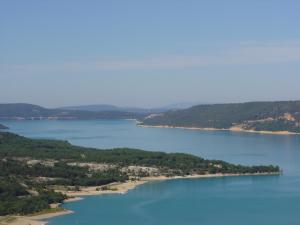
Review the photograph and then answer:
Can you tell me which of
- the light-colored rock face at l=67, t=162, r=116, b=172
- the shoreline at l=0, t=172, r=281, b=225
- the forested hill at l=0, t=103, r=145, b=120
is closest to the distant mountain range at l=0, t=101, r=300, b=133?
the forested hill at l=0, t=103, r=145, b=120

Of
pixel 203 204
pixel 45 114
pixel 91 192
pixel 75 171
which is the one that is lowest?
pixel 203 204

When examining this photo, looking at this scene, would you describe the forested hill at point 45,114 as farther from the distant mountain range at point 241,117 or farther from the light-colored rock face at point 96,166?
the light-colored rock face at point 96,166

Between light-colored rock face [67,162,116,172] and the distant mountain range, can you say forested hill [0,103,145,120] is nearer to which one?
the distant mountain range

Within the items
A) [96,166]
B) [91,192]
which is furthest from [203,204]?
[96,166]

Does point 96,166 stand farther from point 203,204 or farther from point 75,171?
point 203,204

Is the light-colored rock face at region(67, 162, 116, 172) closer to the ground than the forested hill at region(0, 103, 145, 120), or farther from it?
closer to the ground

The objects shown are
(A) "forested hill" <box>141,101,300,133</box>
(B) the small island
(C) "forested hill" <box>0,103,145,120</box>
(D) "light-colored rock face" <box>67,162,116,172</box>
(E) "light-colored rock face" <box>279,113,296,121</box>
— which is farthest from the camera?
(C) "forested hill" <box>0,103,145,120</box>

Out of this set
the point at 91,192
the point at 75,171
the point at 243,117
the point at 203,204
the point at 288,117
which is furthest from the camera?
the point at 243,117
